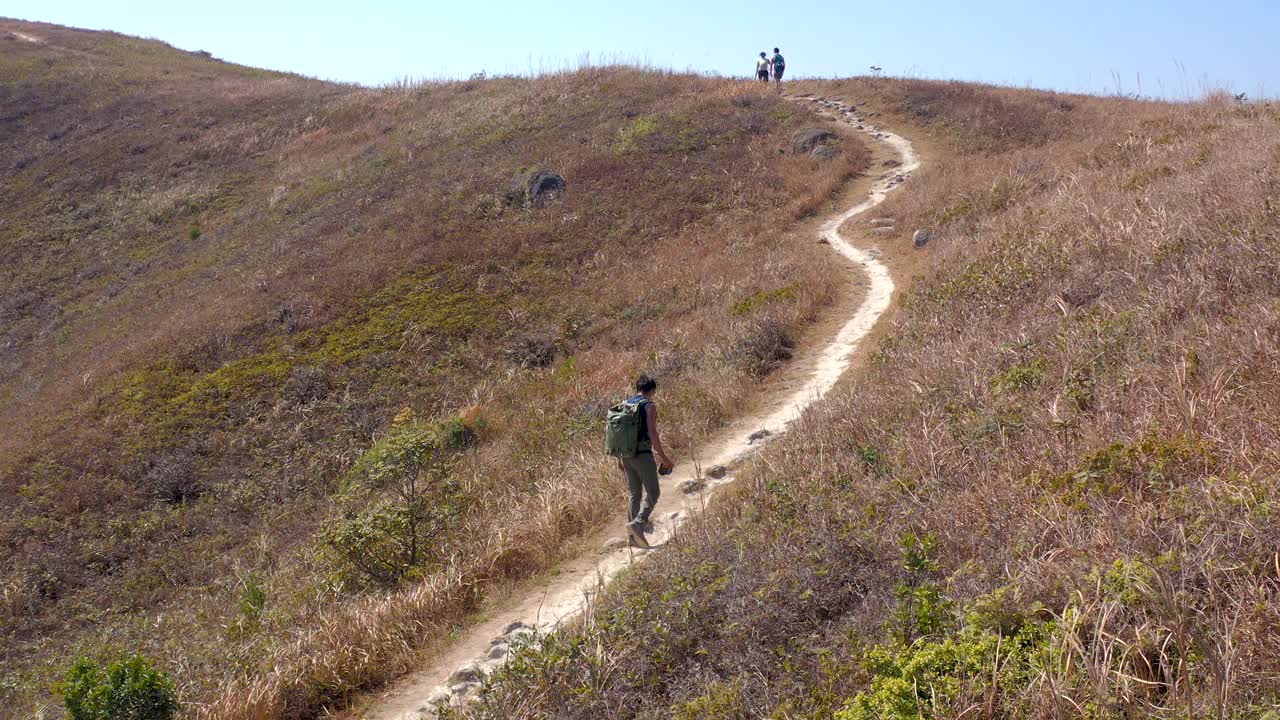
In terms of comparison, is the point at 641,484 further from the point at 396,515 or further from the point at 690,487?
the point at 396,515

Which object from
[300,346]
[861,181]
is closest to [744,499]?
[300,346]

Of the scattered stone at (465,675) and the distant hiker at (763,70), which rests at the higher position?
the distant hiker at (763,70)

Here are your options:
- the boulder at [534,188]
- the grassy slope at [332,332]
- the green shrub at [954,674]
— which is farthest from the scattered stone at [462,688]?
the boulder at [534,188]

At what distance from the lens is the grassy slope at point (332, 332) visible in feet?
27.6

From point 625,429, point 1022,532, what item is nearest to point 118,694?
point 625,429

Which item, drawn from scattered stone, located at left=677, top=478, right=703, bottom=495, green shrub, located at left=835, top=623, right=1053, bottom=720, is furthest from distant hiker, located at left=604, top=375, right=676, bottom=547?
green shrub, located at left=835, top=623, right=1053, bottom=720

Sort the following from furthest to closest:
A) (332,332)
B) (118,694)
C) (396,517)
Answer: (332,332) < (396,517) < (118,694)

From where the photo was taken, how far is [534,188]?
23.9 m

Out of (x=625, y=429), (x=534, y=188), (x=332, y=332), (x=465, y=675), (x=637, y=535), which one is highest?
(x=534, y=188)

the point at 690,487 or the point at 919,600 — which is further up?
the point at 919,600

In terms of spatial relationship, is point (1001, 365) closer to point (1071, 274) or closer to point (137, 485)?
point (1071, 274)

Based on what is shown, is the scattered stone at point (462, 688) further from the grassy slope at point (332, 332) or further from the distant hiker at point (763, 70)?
the distant hiker at point (763, 70)

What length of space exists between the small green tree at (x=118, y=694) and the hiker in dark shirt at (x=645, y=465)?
3797mm

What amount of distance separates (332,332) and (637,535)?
12.8m
